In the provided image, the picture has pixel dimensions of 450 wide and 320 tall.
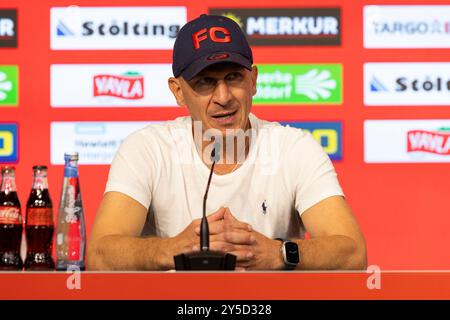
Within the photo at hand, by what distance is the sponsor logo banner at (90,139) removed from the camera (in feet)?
9.39

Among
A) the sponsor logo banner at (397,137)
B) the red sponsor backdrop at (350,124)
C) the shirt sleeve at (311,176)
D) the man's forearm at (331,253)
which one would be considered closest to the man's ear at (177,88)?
the shirt sleeve at (311,176)

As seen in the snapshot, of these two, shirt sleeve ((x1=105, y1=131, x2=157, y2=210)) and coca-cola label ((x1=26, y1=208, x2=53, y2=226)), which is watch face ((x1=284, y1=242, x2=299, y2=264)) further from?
coca-cola label ((x1=26, y1=208, x2=53, y2=226))

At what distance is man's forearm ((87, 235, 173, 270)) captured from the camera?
1.32m

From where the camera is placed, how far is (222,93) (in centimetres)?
164

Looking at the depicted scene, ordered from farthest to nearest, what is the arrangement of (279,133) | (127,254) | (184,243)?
(279,133), (127,254), (184,243)

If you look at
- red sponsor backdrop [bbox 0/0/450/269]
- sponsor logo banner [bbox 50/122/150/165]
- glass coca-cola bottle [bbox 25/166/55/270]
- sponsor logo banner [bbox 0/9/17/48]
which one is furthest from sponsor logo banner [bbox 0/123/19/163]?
glass coca-cola bottle [bbox 25/166/55/270]

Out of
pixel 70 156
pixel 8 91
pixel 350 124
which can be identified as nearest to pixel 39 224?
pixel 70 156

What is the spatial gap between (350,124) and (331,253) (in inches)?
58.6

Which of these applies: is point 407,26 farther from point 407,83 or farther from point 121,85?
point 121,85

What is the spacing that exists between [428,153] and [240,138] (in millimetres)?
1322

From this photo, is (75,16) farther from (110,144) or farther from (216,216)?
(216,216)

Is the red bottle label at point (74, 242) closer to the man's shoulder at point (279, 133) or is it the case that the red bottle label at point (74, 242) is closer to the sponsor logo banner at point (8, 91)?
the man's shoulder at point (279, 133)

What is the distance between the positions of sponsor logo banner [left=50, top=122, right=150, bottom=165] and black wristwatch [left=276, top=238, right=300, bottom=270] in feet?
5.23

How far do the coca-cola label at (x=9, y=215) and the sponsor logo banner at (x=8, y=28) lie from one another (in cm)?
139
